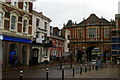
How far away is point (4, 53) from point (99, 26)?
45.1 m

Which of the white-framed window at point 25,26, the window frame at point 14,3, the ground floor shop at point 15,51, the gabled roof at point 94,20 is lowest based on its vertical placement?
the ground floor shop at point 15,51

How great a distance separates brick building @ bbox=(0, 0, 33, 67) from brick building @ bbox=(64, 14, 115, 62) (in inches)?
1333

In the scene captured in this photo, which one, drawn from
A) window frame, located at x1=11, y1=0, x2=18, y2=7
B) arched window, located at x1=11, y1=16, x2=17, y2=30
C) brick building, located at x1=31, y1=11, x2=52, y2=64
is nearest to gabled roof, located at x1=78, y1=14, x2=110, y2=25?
brick building, located at x1=31, y1=11, x2=52, y2=64

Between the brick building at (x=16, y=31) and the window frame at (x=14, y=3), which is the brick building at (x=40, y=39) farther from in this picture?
the window frame at (x=14, y=3)

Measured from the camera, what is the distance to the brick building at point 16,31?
2744cm

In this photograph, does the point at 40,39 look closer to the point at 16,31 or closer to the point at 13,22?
the point at 16,31

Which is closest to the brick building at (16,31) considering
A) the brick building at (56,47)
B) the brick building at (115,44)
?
the brick building at (56,47)

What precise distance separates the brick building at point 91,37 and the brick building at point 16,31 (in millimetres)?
33855

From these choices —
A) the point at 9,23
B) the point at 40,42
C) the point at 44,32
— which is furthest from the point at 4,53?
the point at 44,32

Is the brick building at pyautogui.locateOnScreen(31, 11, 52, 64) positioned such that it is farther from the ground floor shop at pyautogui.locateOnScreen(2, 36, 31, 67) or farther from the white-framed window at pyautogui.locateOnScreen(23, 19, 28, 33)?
the white-framed window at pyautogui.locateOnScreen(23, 19, 28, 33)

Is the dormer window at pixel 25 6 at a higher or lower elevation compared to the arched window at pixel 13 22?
higher

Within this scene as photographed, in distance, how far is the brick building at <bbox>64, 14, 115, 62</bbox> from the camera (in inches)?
2603

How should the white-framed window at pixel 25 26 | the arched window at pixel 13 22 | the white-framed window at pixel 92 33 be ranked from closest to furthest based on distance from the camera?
the arched window at pixel 13 22 < the white-framed window at pixel 25 26 < the white-framed window at pixel 92 33

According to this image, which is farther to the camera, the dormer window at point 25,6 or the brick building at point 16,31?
the dormer window at point 25,6
